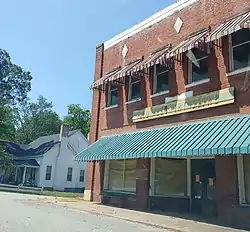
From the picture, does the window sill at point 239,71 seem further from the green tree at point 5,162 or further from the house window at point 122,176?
the green tree at point 5,162

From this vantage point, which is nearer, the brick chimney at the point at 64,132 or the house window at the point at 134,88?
the house window at the point at 134,88

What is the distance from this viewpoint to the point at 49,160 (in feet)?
144

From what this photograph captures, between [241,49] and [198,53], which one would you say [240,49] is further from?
[198,53]

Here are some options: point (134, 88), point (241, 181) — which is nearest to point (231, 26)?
point (241, 181)

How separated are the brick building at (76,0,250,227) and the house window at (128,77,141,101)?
0.21 feet

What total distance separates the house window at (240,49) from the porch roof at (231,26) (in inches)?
22.3

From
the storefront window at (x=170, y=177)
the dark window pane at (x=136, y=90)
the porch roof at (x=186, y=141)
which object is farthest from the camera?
the dark window pane at (x=136, y=90)

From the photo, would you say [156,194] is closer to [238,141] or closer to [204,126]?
[204,126]

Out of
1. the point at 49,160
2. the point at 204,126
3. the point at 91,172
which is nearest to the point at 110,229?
the point at 204,126

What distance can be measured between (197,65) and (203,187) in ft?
17.6

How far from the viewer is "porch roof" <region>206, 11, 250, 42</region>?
1263cm

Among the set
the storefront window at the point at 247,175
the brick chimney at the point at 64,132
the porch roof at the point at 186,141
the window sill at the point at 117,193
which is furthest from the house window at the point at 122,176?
the brick chimney at the point at 64,132

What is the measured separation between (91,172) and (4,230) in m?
12.2

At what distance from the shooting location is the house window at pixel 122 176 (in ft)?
61.1
